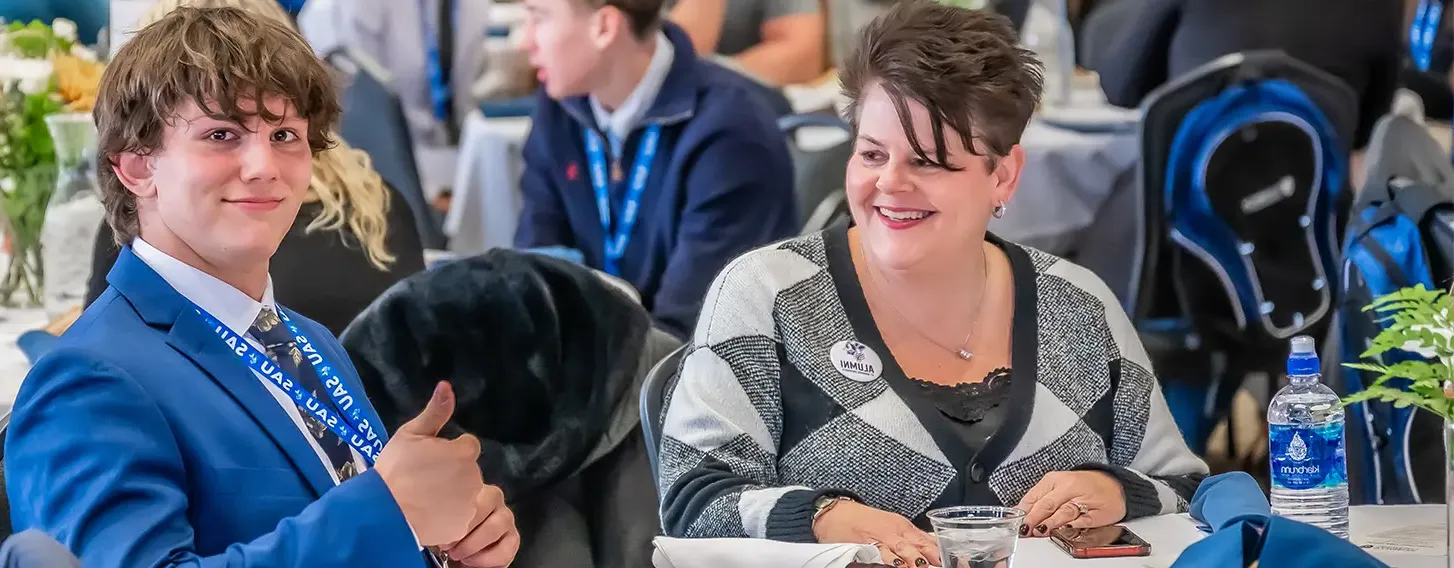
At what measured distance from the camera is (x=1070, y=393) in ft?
6.68

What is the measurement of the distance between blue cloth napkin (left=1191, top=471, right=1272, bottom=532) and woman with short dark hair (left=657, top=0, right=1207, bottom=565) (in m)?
0.10

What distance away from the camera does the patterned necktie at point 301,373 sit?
58.1 inches

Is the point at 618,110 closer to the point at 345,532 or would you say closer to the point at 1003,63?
the point at 1003,63

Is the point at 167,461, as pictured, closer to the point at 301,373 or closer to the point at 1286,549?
the point at 301,373

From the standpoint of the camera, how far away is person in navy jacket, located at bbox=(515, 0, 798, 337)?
147 inches

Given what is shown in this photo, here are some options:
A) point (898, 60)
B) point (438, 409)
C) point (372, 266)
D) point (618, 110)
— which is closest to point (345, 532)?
point (438, 409)

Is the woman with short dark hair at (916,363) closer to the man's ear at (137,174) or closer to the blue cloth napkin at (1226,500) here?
the blue cloth napkin at (1226,500)

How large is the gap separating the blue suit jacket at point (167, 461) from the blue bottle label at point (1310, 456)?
3.41 feet

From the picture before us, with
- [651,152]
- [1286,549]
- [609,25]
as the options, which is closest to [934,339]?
[1286,549]

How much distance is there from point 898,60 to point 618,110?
1880 mm

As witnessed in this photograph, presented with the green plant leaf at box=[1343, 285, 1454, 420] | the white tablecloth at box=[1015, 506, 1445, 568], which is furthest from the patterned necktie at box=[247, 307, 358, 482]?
the green plant leaf at box=[1343, 285, 1454, 420]

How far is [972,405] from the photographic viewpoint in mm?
1992

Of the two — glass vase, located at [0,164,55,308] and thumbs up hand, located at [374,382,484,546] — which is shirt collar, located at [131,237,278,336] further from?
glass vase, located at [0,164,55,308]

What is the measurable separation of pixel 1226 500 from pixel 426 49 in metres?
2.61
